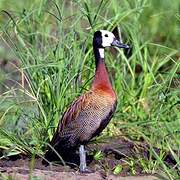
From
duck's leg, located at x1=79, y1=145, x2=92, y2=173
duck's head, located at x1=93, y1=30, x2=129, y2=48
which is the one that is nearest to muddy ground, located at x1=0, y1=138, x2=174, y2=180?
duck's leg, located at x1=79, y1=145, x2=92, y2=173

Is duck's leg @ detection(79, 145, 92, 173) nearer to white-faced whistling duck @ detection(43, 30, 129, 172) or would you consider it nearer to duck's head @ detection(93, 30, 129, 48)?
white-faced whistling duck @ detection(43, 30, 129, 172)

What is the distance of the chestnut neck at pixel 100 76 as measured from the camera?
697 centimetres

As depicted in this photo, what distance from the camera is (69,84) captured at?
24.9 ft

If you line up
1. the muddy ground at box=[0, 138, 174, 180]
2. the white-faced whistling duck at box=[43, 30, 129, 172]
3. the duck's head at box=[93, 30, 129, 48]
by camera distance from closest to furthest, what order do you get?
the muddy ground at box=[0, 138, 174, 180], the white-faced whistling duck at box=[43, 30, 129, 172], the duck's head at box=[93, 30, 129, 48]

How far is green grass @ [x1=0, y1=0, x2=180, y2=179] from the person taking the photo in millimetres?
7285

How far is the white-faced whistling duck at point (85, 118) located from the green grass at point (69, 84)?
0.24 meters

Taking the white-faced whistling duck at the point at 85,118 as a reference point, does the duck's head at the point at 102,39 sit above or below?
above

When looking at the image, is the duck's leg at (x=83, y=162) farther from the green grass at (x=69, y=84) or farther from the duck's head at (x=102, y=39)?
the duck's head at (x=102, y=39)

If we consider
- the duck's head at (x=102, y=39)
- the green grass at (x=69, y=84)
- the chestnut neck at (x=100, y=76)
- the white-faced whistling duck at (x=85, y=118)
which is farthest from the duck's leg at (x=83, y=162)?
the duck's head at (x=102, y=39)

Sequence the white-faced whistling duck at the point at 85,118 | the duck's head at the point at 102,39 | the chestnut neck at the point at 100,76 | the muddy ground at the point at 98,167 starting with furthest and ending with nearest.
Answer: the duck's head at the point at 102,39, the chestnut neck at the point at 100,76, the white-faced whistling duck at the point at 85,118, the muddy ground at the point at 98,167

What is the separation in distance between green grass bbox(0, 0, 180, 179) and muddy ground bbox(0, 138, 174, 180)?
10 centimetres

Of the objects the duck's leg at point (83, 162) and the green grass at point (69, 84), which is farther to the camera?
the green grass at point (69, 84)

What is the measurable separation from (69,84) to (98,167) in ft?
2.76

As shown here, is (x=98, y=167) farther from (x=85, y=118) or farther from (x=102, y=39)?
(x=102, y=39)
